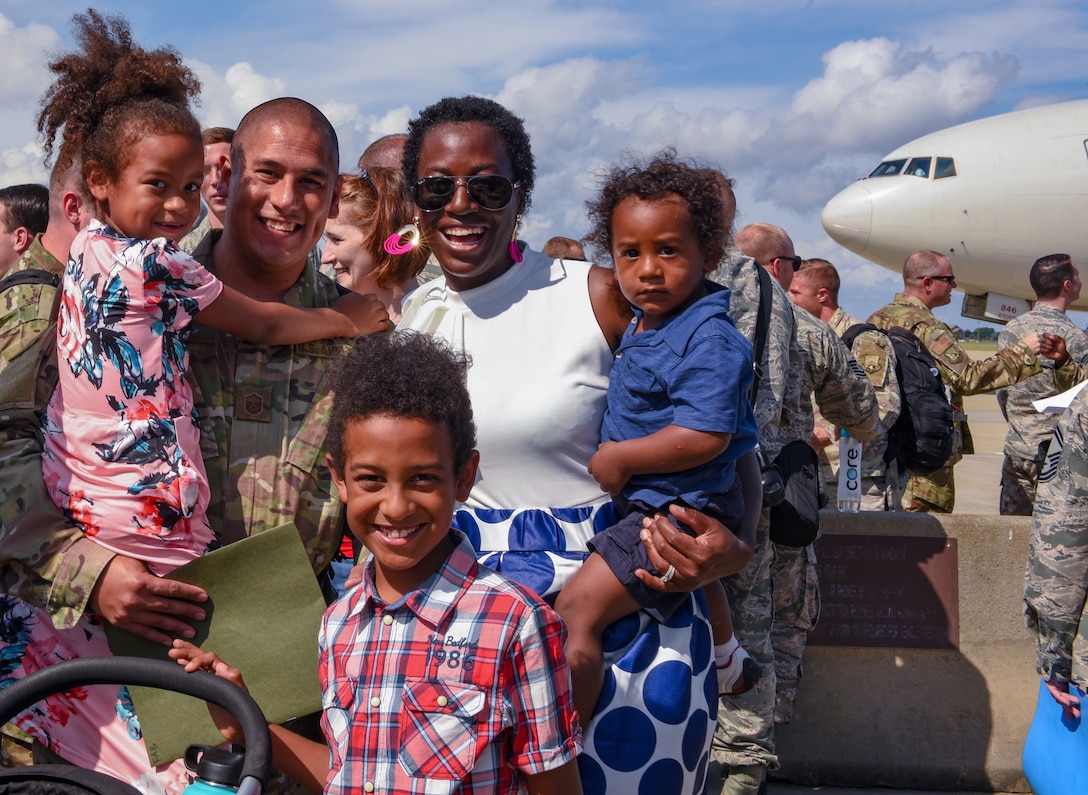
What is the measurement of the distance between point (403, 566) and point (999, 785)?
4248mm

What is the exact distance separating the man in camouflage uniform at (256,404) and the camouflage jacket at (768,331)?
188 cm

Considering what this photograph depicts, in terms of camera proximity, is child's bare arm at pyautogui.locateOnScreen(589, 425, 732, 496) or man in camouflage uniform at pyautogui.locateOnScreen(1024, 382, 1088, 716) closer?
child's bare arm at pyautogui.locateOnScreen(589, 425, 732, 496)

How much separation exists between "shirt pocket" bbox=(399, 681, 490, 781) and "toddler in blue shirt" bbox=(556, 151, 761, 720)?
1.38 ft

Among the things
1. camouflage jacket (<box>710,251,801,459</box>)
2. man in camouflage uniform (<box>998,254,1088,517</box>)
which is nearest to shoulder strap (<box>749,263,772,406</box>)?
camouflage jacket (<box>710,251,801,459</box>)

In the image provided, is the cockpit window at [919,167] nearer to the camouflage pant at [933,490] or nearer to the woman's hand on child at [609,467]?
the camouflage pant at [933,490]

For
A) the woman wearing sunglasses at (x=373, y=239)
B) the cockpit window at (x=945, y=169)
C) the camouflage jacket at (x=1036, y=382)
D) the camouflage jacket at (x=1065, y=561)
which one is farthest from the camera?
the cockpit window at (x=945, y=169)

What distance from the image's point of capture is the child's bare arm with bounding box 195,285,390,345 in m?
2.44

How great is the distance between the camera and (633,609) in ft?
7.72

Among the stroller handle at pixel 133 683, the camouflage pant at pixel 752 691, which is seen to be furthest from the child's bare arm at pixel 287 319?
the camouflage pant at pixel 752 691

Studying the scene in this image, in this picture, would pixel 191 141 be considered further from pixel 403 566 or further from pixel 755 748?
pixel 755 748

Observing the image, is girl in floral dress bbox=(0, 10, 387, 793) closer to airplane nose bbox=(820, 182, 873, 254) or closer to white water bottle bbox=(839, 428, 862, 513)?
white water bottle bbox=(839, 428, 862, 513)

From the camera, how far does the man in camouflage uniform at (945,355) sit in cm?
746

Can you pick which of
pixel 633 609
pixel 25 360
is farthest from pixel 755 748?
pixel 25 360

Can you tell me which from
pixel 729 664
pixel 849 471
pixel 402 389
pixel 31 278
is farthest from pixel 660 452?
pixel 849 471
